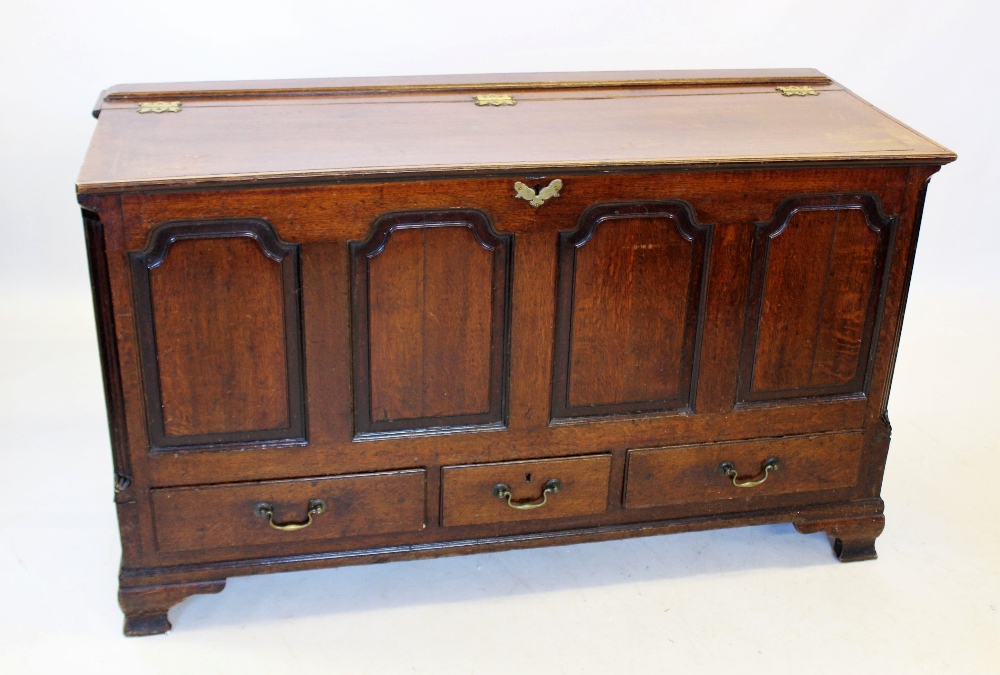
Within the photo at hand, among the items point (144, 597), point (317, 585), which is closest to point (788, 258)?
point (317, 585)

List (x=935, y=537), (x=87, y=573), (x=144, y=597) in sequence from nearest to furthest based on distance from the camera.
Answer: (x=144, y=597) → (x=87, y=573) → (x=935, y=537)

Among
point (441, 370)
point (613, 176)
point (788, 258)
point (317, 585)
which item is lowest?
point (317, 585)

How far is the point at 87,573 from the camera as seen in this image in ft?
10.7

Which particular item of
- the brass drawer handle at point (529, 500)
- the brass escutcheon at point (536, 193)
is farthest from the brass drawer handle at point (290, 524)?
the brass escutcheon at point (536, 193)

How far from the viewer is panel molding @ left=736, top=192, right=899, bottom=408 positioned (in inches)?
118

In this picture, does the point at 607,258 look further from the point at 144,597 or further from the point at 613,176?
the point at 144,597

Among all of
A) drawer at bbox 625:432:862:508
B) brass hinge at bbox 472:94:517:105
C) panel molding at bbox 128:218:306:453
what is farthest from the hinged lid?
drawer at bbox 625:432:862:508

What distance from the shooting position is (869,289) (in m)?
3.12

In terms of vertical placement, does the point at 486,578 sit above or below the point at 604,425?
below

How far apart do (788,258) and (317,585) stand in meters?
1.35

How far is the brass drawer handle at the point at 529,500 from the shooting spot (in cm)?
314

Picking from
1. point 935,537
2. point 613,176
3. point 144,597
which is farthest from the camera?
point 935,537

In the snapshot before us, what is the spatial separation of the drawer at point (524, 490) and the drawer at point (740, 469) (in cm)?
9

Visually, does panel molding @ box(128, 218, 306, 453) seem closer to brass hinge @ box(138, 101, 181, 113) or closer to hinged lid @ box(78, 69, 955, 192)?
hinged lid @ box(78, 69, 955, 192)
